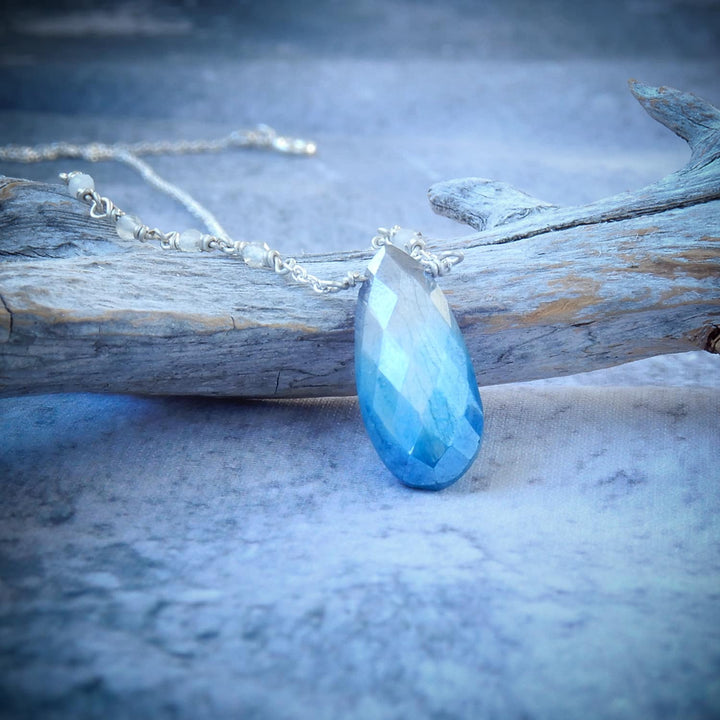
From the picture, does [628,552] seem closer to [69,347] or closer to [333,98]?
[69,347]

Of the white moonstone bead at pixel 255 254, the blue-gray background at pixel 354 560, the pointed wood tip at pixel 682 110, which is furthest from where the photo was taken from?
the pointed wood tip at pixel 682 110

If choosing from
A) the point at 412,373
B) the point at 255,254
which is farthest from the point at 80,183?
the point at 412,373

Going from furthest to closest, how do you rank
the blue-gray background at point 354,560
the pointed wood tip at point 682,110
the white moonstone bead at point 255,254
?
the pointed wood tip at point 682,110, the white moonstone bead at point 255,254, the blue-gray background at point 354,560

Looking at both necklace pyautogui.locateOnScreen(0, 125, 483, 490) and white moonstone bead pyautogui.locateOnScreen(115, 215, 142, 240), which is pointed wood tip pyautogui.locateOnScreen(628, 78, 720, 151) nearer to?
necklace pyautogui.locateOnScreen(0, 125, 483, 490)

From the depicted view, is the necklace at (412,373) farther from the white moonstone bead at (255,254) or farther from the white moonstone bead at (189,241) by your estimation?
the white moonstone bead at (189,241)

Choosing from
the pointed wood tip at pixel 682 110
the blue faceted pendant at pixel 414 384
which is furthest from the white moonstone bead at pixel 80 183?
the pointed wood tip at pixel 682 110

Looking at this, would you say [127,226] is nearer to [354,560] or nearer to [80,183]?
[80,183]

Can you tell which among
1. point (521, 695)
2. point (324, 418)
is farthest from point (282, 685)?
point (324, 418)
